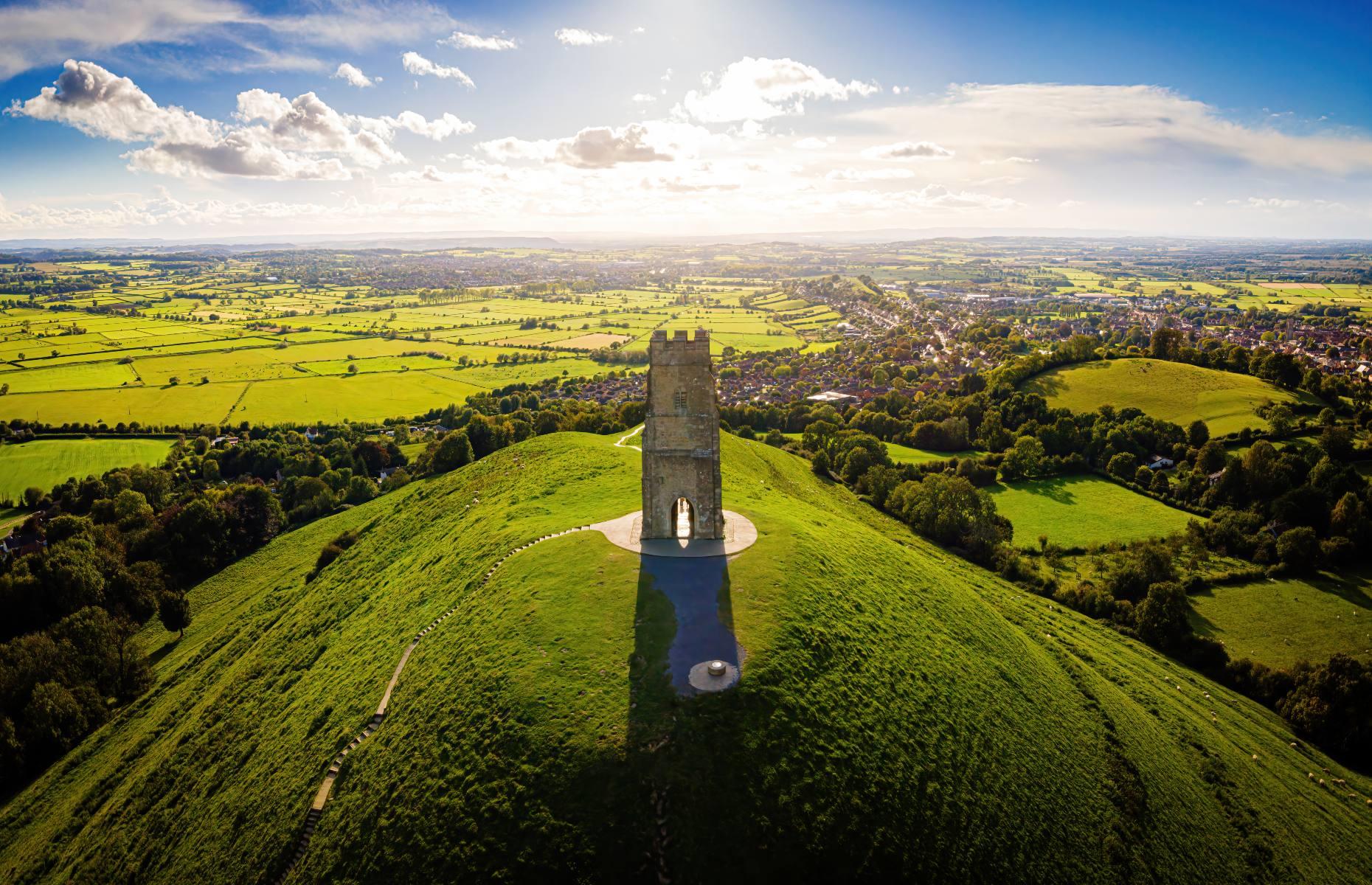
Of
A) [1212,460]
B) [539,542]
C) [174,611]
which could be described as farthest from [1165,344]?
[174,611]

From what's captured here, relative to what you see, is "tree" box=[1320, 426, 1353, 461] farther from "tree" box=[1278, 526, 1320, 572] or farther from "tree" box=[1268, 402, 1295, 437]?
"tree" box=[1278, 526, 1320, 572]

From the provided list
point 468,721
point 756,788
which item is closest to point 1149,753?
point 756,788

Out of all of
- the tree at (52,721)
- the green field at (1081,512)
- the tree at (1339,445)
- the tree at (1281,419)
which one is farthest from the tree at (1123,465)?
the tree at (52,721)

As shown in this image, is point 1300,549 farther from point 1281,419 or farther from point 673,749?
point 673,749

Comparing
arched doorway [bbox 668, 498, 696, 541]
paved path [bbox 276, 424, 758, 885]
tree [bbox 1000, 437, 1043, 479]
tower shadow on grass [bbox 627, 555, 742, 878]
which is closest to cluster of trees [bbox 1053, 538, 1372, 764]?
tree [bbox 1000, 437, 1043, 479]

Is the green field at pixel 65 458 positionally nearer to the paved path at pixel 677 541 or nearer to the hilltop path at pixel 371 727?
the hilltop path at pixel 371 727

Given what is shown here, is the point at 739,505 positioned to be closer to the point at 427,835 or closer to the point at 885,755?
the point at 885,755
